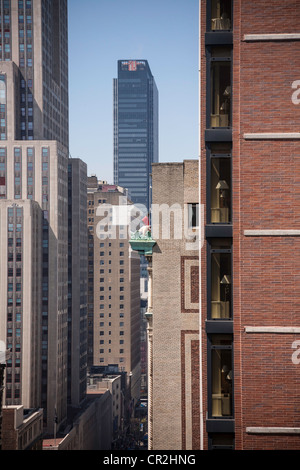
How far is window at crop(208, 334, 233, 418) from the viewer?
15.1 m

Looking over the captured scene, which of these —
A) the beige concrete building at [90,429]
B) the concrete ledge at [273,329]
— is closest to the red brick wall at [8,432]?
the beige concrete building at [90,429]

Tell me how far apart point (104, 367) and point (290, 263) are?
136627 mm

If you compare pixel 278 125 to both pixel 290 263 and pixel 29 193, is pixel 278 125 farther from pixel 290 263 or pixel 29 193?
pixel 29 193

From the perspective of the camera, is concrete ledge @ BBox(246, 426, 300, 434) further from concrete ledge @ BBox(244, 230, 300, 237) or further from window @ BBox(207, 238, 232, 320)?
concrete ledge @ BBox(244, 230, 300, 237)

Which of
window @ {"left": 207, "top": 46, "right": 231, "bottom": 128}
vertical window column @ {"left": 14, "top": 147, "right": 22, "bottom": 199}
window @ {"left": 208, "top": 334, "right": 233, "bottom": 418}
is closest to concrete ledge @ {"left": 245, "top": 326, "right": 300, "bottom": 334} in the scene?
window @ {"left": 208, "top": 334, "right": 233, "bottom": 418}

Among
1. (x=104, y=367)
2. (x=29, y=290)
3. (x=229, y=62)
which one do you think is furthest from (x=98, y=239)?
(x=229, y=62)

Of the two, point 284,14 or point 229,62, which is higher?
point 284,14

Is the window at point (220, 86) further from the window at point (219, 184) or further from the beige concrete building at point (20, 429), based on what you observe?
the beige concrete building at point (20, 429)

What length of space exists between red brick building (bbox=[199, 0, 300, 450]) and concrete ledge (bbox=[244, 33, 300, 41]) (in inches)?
1.0

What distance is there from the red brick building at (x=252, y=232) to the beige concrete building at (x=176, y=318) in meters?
7.57

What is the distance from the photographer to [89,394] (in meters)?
132

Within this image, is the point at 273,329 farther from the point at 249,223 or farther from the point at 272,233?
the point at 249,223

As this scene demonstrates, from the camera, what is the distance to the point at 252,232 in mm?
14805

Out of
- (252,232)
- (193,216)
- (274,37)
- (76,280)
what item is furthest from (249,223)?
(76,280)
